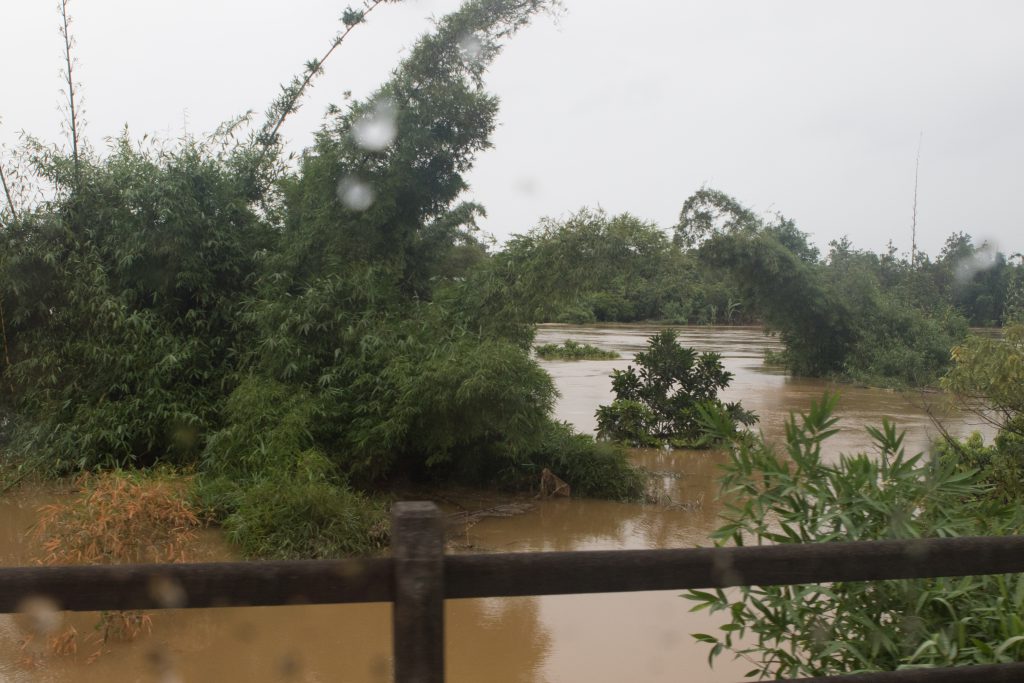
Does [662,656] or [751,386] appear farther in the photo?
[751,386]

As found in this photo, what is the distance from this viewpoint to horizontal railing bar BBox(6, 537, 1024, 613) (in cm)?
178

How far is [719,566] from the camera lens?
6.35ft

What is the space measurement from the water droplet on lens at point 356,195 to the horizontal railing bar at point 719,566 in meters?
7.62

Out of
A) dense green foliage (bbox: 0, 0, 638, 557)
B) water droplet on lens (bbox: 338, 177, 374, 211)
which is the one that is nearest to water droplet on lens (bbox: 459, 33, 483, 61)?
dense green foliage (bbox: 0, 0, 638, 557)

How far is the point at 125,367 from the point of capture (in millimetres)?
8852

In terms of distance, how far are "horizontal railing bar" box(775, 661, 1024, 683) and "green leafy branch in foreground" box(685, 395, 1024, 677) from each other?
0.30m

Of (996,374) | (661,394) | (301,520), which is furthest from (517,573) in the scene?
(661,394)

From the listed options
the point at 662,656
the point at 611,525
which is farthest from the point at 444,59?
the point at 662,656

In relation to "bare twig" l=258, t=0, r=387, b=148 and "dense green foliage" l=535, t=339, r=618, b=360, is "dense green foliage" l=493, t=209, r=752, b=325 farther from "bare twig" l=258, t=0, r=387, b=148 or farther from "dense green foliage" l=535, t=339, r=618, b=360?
"dense green foliage" l=535, t=339, r=618, b=360

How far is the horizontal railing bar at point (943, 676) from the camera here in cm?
205

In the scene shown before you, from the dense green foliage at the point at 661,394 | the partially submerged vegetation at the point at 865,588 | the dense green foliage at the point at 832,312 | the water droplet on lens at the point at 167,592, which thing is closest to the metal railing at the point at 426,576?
the water droplet on lens at the point at 167,592

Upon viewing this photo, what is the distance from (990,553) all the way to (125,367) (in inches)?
336

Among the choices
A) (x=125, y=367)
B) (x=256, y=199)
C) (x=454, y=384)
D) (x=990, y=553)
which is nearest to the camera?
(x=990, y=553)

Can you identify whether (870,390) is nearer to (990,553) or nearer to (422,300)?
(422,300)
